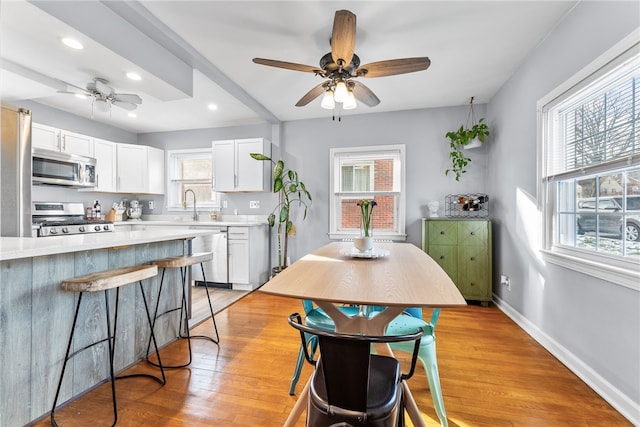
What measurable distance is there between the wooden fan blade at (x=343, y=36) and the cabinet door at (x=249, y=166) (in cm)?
236

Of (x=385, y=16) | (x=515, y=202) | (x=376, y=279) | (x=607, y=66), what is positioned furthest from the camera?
(x=515, y=202)

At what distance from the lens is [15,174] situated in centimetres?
203

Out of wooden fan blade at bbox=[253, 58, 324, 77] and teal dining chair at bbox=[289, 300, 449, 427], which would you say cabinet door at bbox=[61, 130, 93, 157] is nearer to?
wooden fan blade at bbox=[253, 58, 324, 77]

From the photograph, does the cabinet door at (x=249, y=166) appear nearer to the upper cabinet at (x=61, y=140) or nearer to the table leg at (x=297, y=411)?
the upper cabinet at (x=61, y=140)

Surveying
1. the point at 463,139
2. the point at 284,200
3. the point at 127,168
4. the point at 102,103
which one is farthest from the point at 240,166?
the point at 463,139

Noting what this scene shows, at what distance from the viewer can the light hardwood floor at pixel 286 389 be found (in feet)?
4.87

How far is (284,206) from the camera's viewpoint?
13.6 feet

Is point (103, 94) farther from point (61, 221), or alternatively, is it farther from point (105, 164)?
point (105, 164)

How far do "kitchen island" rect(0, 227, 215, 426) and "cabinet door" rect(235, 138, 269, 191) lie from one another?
2185 mm

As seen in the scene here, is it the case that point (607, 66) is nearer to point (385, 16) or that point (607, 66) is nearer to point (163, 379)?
point (385, 16)

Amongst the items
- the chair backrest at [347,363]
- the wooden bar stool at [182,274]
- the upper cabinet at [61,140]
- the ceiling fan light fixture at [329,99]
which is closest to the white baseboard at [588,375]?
the chair backrest at [347,363]

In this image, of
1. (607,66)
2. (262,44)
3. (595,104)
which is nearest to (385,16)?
(262,44)

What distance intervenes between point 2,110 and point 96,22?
1035 mm

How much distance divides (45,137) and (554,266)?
219 inches
